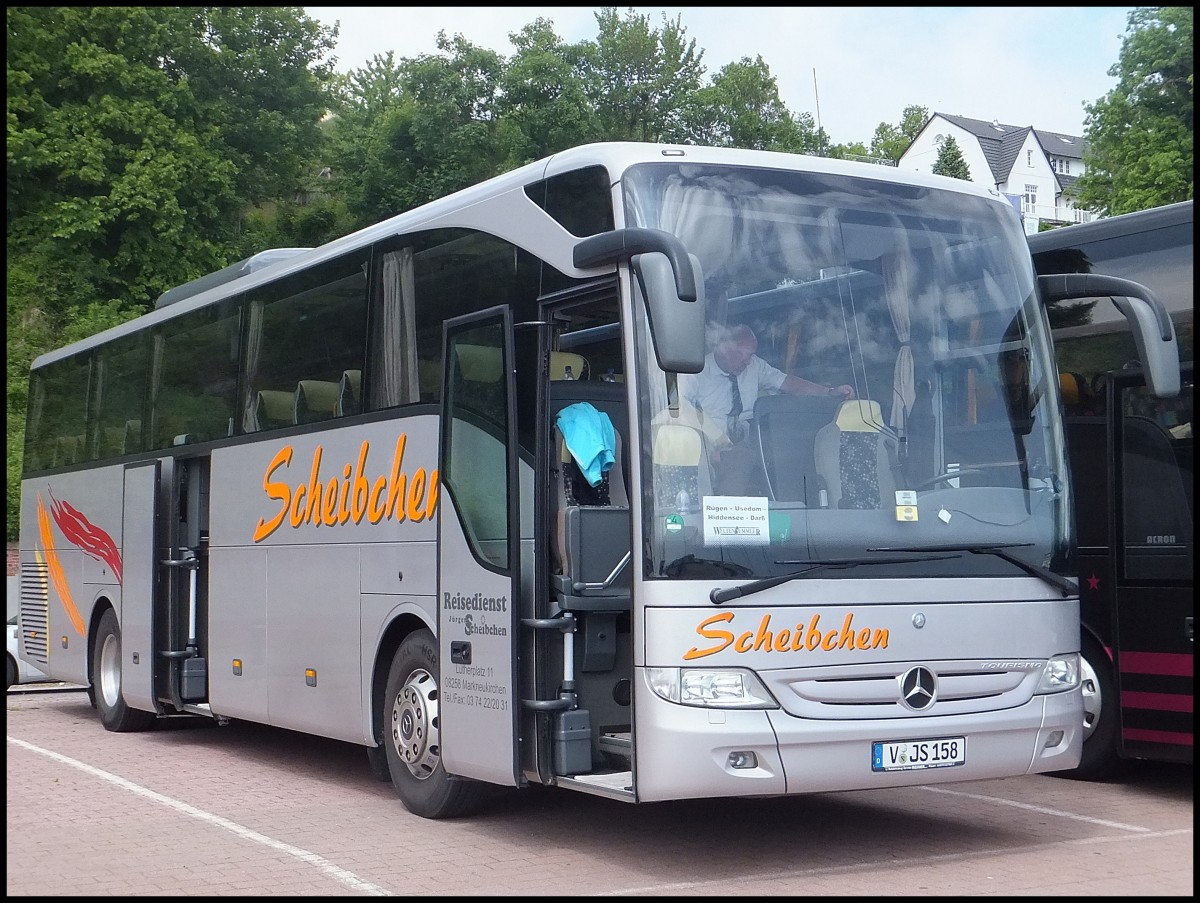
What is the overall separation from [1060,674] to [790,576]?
187 centimetres

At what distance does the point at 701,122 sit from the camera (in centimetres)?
5134

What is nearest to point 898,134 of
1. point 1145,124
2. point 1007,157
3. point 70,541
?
point 1007,157

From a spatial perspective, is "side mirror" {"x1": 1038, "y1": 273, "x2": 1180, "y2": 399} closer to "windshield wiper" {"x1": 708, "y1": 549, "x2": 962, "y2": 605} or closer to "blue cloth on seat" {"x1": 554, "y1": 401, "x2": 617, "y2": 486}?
"windshield wiper" {"x1": 708, "y1": 549, "x2": 962, "y2": 605}

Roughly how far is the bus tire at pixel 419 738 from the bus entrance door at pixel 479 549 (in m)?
0.30

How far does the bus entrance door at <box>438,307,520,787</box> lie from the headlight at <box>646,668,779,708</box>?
110cm

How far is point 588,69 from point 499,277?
145ft

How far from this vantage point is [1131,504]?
1035cm

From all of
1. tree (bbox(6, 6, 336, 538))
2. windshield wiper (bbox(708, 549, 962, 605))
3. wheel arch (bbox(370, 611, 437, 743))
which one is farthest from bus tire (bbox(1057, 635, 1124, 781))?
tree (bbox(6, 6, 336, 538))

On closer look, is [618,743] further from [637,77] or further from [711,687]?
[637,77]

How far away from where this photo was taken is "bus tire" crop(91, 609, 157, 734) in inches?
586

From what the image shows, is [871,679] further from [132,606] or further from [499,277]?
[132,606]

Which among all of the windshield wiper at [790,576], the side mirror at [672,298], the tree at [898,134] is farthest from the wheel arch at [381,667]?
the tree at [898,134]

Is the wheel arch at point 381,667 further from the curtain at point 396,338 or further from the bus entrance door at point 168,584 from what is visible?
the bus entrance door at point 168,584

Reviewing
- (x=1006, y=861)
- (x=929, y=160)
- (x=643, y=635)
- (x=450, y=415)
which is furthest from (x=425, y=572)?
(x=929, y=160)
